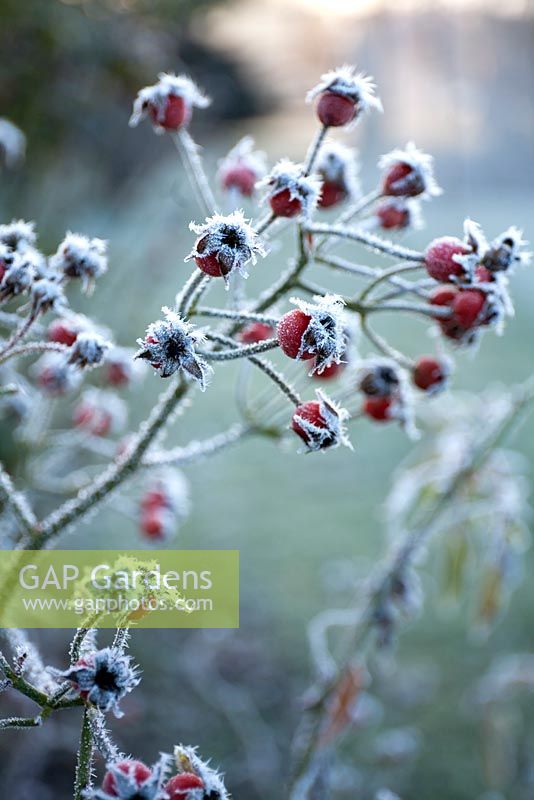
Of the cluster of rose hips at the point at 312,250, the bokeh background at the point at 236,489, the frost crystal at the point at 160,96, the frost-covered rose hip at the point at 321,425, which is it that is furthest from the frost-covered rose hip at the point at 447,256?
the bokeh background at the point at 236,489

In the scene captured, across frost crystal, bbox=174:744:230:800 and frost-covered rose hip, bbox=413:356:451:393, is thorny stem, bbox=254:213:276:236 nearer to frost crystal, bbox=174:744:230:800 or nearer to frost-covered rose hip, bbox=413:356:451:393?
frost-covered rose hip, bbox=413:356:451:393

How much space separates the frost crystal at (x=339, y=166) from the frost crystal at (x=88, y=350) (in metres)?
0.22

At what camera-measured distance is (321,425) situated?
427mm

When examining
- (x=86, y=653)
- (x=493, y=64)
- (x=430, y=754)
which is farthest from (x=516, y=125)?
(x=86, y=653)

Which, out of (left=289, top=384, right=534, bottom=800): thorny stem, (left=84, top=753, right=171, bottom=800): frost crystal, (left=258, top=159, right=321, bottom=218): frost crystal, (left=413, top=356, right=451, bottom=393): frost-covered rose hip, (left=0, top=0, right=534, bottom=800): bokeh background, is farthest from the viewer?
(left=0, top=0, right=534, bottom=800): bokeh background

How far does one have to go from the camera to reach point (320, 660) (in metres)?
0.73

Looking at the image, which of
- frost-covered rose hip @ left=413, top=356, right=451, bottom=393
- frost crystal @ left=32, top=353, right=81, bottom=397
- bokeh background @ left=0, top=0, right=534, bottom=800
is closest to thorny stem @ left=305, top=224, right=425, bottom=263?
frost-covered rose hip @ left=413, top=356, right=451, bottom=393

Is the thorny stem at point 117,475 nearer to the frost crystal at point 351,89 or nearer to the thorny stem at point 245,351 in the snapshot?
the thorny stem at point 245,351

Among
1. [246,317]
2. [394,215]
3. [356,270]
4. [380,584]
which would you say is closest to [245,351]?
[246,317]

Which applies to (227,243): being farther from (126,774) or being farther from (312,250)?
(126,774)

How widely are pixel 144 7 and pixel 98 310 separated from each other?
537 mm

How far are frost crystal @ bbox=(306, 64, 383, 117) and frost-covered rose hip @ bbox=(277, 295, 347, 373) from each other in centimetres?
19

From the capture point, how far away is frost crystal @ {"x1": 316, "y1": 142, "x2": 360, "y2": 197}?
58cm

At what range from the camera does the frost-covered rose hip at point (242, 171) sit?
0.62m
